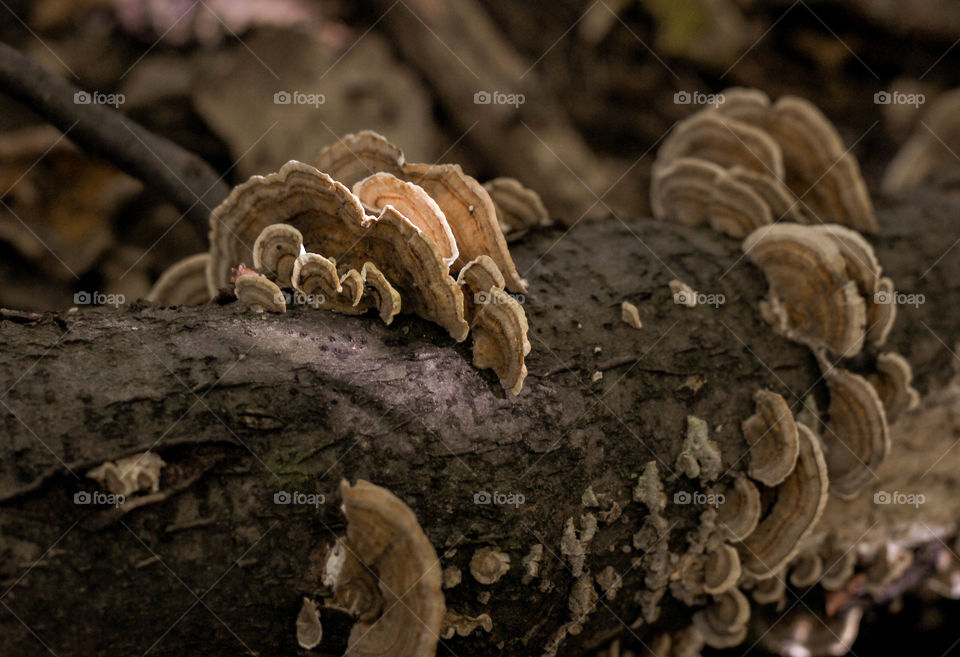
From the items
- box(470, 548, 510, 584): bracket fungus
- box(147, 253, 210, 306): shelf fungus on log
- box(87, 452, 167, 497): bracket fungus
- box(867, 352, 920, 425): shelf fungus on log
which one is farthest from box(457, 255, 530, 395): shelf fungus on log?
box(867, 352, 920, 425): shelf fungus on log

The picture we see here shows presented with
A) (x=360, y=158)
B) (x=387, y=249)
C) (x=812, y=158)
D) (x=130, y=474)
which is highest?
(x=360, y=158)

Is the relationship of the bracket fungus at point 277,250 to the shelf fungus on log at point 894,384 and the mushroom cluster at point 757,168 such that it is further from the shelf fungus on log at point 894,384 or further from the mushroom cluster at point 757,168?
the shelf fungus on log at point 894,384

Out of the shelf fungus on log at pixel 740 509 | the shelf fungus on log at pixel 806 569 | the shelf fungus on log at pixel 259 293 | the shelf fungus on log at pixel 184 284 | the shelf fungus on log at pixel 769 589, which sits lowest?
the shelf fungus on log at pixel 806 569

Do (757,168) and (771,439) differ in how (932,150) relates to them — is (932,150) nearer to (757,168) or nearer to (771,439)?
(757,168)

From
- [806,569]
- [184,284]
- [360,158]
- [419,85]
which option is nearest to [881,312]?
[806,569]

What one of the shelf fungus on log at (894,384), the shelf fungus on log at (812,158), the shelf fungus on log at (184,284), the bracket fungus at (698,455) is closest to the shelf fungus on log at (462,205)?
the bracket fungus at (698,455)

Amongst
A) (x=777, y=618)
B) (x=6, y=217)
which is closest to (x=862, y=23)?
(x=777, y=618)
